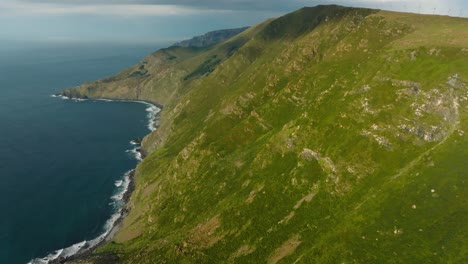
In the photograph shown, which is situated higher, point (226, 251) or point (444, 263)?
point (444, 263)

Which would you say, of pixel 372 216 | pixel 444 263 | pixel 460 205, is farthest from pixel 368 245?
pixel 460 205

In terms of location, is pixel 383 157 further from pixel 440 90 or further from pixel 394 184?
pixel 440 90

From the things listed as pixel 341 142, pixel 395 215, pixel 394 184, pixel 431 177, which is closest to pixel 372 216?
pixel 395 215

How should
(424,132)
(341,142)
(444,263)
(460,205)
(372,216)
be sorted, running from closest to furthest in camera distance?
1. (444,263)
2. (460,205)
3. (372,216)
4. (424,132)
5. (341,142)

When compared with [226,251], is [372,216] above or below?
above

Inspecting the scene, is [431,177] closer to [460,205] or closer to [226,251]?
[460,205]

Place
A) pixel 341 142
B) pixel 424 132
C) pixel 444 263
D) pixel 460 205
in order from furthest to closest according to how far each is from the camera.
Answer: pixel 341 142 → pixel 424 132 → pixel 460 205 → pixel 444 263

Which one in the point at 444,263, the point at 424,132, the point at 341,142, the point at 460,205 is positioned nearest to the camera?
the point at 444,263

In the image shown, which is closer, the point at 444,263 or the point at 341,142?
the point at 444,263

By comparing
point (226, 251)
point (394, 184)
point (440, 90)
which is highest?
point (440, 90)
